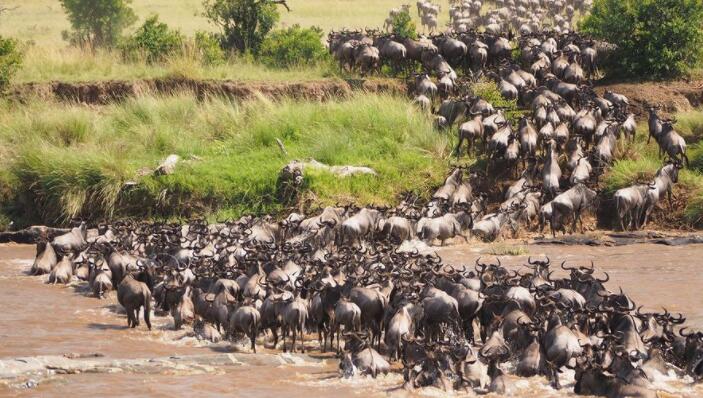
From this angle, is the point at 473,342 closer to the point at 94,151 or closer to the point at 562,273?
the point at 562,273

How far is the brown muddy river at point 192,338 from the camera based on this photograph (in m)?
11.7

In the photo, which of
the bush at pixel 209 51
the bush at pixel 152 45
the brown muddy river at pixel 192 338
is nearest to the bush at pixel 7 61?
the bush at pixel 152 45

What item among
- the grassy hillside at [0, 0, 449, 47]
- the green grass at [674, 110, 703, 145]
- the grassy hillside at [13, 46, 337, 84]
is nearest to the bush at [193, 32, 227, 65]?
the grassy hillside at [13, 46, 337, 84]

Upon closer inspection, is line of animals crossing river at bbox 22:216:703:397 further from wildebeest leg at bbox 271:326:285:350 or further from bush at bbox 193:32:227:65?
bush at bbox 193:32:227:65

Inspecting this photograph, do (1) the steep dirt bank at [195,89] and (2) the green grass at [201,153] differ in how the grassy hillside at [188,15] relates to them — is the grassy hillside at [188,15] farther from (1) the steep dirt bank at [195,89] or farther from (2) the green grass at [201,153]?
(2) the green grass at [201,153]

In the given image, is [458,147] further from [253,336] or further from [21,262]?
[253,336]

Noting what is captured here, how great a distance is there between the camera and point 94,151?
74.0 ft

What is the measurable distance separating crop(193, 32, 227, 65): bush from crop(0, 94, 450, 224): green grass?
157 inches

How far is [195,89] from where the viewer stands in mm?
27234

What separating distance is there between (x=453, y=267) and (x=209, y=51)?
14679mm

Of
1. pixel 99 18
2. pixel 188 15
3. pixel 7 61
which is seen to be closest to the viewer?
pixel 7 61

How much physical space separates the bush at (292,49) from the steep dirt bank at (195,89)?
8.56 feet

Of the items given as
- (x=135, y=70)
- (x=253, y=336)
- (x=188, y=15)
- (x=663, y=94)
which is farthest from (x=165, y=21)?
(x=253, y=336)

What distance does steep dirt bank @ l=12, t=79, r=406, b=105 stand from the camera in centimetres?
2667
